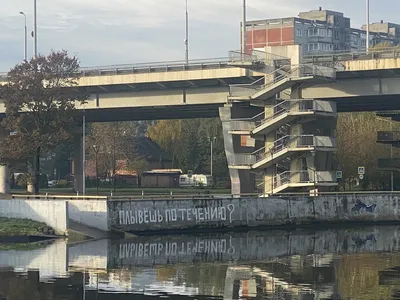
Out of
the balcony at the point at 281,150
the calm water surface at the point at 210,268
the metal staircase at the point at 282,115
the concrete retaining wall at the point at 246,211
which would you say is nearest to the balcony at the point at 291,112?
the metal staircase at the point at 282,115

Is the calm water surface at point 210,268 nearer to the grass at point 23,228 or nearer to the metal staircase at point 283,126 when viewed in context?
the grass at point 23,228

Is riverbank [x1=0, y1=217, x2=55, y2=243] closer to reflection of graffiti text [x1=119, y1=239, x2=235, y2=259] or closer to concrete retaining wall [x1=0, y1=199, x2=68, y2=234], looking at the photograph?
concrete retaining wall [x1=0, y1=199, x2=68, y2=234]

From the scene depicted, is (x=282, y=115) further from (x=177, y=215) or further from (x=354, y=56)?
(x=177, y=215)

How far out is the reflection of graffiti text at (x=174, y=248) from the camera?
5253cm

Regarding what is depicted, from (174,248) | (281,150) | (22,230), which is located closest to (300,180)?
(281,150)

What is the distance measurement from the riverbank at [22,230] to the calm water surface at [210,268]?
148 inches

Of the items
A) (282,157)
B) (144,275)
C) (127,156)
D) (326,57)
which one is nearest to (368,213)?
(282,157)

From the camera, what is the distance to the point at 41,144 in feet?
257

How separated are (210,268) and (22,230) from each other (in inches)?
765

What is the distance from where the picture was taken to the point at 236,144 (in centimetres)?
7725

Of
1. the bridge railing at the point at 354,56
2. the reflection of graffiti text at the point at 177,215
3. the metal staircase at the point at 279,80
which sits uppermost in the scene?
the bridge railing at the point at 354,56

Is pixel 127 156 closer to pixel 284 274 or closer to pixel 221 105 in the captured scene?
pixel 221 105

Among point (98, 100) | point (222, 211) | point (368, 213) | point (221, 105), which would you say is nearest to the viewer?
point (222, 211)

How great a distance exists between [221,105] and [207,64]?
4.91 m
